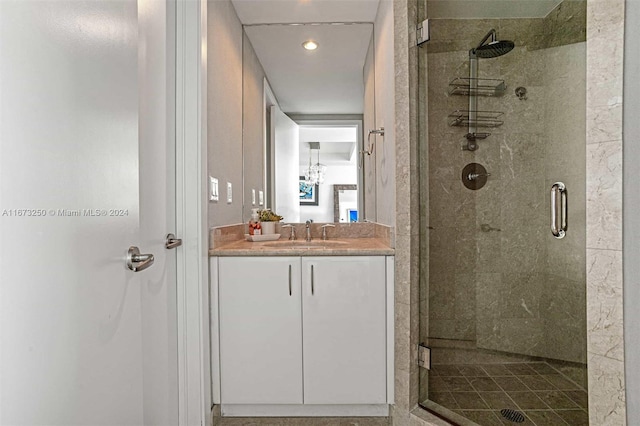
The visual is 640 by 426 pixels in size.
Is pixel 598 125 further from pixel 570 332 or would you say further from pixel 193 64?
pixel 193 64

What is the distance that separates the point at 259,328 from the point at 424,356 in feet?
2.53

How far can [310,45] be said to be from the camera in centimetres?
252

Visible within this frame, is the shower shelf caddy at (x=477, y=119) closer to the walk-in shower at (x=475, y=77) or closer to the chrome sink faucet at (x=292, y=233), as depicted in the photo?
the walk-in shower at (x=475, y=77)

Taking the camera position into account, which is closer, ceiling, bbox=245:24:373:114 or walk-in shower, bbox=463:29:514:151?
walk-in shower, bbox=463:29:514:151

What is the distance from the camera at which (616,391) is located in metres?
1.03

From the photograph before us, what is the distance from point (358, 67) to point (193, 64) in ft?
4.06

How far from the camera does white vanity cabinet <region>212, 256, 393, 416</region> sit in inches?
72.9

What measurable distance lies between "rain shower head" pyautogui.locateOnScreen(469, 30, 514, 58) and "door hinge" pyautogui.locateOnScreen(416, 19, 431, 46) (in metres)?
0.21

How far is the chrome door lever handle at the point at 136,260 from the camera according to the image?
3.60ft

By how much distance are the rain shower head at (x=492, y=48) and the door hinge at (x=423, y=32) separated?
0.21 m

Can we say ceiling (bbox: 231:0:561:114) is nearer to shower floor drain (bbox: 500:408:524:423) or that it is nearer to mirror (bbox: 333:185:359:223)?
mirror (bbox: 333:185:359:223)

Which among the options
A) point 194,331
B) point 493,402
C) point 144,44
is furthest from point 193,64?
point 493,402

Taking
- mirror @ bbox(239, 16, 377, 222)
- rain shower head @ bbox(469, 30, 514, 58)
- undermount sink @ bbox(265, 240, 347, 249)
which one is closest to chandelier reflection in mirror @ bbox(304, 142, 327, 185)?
mirror @ bbox(239, 16, 377, 222)

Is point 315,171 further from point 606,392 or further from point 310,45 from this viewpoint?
point 606,392
